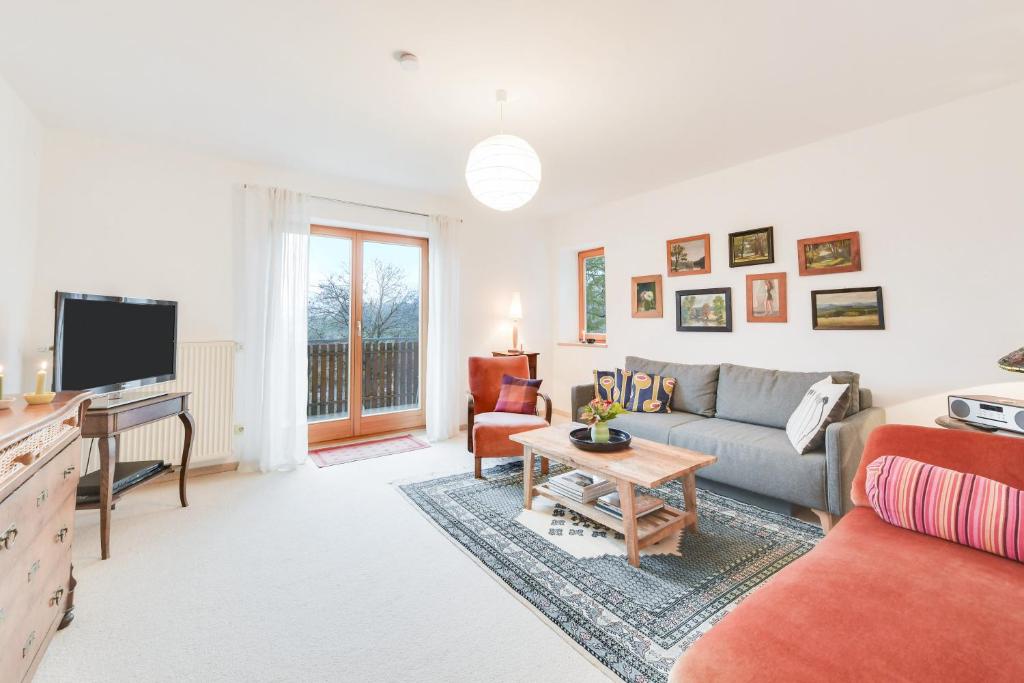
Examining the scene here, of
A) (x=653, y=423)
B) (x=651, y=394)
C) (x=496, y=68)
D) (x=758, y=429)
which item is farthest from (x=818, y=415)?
(x=496, y=68)

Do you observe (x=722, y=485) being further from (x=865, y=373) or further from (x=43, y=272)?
(x=43, y=272)

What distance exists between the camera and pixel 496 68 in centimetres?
232

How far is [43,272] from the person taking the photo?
2.91 meters

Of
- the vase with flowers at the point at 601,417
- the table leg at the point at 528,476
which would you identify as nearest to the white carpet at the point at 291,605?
the table leg at the point at 528,476

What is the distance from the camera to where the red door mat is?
382 cm

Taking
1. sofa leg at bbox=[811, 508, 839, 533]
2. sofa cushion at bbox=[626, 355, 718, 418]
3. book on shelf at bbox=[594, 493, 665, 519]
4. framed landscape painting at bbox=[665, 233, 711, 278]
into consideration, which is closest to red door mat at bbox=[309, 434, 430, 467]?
book on shelf at bbox=[594, 493, 665, 519]

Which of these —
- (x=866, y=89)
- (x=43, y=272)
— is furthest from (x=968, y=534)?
(x=43, y=272)

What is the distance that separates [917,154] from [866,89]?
695 millimetres

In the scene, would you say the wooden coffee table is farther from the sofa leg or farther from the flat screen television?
the flat screen television

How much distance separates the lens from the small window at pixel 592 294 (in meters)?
5.23

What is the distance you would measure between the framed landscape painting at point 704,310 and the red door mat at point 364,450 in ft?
9.07

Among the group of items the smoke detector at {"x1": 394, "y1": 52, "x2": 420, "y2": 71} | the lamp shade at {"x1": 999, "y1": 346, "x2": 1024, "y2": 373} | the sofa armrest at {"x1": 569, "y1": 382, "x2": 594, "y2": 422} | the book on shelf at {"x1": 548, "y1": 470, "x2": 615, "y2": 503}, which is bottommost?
the book on shelf at {"x1": 548, "y1": 470, "x2": 615, "y2": 503}

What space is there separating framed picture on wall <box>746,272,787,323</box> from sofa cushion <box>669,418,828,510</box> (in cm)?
98

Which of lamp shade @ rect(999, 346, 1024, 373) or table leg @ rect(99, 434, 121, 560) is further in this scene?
table leg @ rect(99, 434, 121, 560)
